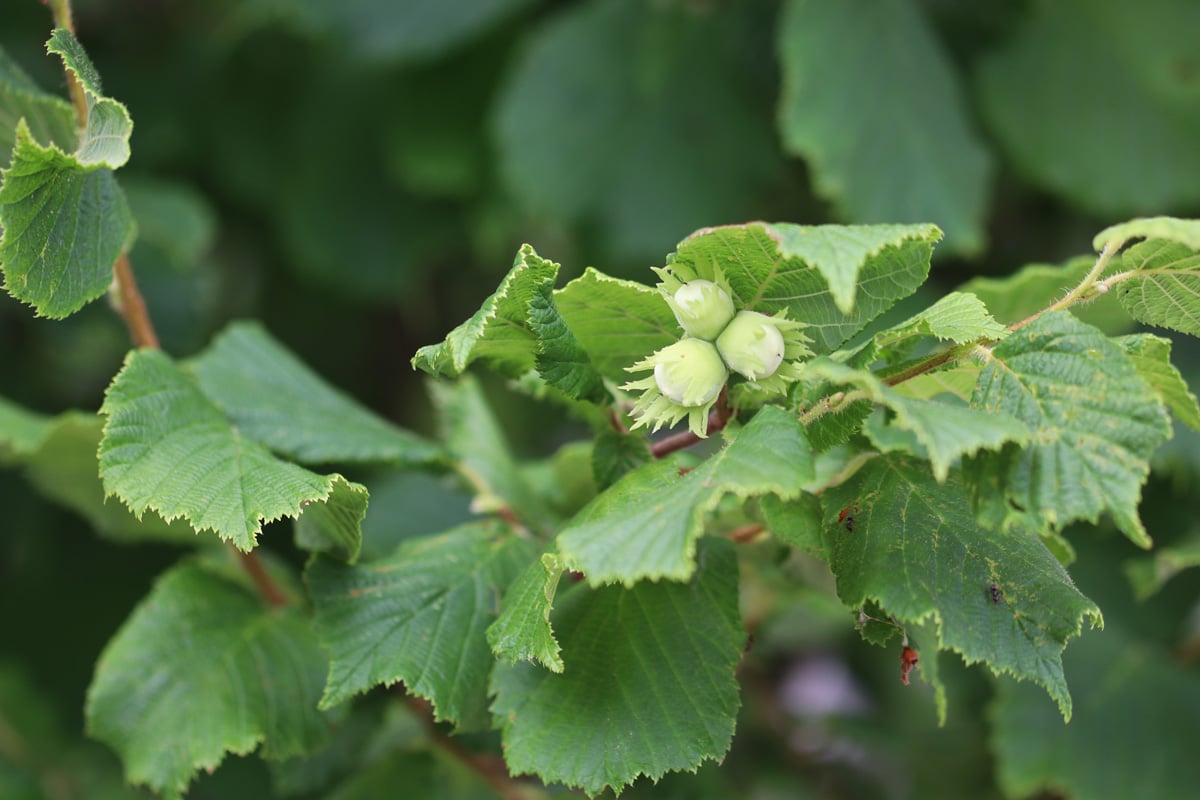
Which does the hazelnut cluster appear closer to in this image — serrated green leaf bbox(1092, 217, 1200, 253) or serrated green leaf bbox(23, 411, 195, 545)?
serrated green leaf bbox(1092, 217, 1200, 253)

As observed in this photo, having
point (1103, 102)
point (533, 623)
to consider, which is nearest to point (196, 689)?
point (533, 623)

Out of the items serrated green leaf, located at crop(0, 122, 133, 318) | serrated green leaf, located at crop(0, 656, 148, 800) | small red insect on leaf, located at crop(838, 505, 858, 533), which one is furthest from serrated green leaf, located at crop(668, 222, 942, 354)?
serrated green leaf, located at crop(0, 656, 148, 800)

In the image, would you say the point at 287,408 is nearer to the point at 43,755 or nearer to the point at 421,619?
the point at 421,619

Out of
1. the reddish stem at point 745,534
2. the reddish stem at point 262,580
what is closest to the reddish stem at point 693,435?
the reddish stem at point 745,534

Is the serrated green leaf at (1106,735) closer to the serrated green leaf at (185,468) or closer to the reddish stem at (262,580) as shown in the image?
the reddish stem at (262,580)

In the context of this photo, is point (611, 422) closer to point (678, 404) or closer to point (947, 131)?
point (678, 404)

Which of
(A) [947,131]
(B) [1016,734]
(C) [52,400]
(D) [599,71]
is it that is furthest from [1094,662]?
(C) [52,400]
